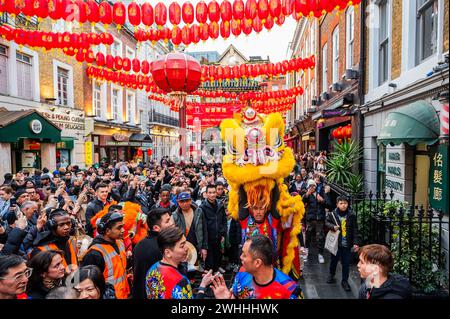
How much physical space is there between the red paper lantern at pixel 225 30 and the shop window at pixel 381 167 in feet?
17.1

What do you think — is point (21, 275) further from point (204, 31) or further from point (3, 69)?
point (3, 69)

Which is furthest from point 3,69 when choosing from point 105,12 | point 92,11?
point 105,12

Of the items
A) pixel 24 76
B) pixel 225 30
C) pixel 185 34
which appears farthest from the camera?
pixel 24 76

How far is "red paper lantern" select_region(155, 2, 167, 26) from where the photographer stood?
7.17 m

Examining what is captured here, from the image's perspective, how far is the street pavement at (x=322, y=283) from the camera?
5063 millimetres

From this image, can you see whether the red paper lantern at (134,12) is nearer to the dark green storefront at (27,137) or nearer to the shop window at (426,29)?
the shop window at (426,29)

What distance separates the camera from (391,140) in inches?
224

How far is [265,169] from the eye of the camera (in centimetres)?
444

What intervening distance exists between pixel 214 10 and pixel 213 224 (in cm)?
487

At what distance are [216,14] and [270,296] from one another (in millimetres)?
6483

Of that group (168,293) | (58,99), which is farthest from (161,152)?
(168,293)

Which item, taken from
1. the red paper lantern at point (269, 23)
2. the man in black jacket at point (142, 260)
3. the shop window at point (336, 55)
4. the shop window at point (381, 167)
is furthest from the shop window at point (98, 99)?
the man in black jacket at point (142, 260)

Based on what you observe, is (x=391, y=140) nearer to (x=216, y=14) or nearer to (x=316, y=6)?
(x=316, y=6)

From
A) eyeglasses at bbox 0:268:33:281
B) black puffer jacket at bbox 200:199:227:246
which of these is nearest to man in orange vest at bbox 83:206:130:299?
eyeglasses at bbox 0:268:33:281
